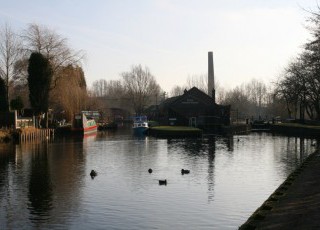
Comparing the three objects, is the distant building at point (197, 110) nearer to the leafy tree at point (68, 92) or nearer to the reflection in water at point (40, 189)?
the leafy tree at point (68, 92)

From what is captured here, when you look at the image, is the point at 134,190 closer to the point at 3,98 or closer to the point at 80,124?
the point at 3,98

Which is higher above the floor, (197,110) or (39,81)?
(39,81)

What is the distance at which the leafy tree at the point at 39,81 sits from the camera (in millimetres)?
71375

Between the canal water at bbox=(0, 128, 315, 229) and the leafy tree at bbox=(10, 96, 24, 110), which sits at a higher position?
the leafy tree at bbox=(10, 96, 24, 110)

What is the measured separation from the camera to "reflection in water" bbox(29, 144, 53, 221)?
2038cm

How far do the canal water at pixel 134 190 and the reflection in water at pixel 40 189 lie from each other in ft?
0.15

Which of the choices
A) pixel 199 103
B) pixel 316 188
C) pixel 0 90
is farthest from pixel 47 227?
pixel 199 103

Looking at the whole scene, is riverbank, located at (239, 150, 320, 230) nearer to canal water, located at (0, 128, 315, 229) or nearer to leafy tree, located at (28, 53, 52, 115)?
canal water, located at (0, 128, 315, 229)

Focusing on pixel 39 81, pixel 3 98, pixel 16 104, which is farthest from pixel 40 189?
pixel 39 81

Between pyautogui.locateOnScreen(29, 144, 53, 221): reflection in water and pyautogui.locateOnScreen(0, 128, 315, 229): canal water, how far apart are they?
0.15ft

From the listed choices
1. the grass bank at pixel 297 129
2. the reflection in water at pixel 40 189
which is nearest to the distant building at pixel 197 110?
the grass bank at pixel 297 129

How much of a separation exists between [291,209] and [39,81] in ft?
200

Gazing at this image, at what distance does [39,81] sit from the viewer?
72.4 metres

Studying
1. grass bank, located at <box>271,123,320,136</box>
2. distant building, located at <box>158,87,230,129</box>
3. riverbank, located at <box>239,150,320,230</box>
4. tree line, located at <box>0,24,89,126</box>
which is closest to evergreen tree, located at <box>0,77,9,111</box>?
tree line, located at <box>0,24,89,126</box>
